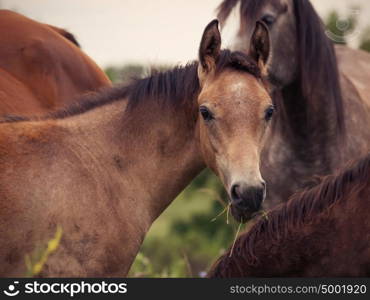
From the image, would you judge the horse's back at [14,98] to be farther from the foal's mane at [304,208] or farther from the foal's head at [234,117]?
the foal's mane at [304,208]

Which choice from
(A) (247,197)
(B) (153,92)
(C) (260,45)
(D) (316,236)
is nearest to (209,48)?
(C) (260,45)

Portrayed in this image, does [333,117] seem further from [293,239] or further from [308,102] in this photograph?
[293,239]

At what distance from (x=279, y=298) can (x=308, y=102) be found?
319 cm

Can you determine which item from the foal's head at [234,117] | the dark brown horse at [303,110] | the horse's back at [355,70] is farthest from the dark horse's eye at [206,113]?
the horse's back at [355,70]

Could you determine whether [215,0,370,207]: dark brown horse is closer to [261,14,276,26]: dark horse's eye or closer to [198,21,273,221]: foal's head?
[261,14,276,26]: dark horse's eye

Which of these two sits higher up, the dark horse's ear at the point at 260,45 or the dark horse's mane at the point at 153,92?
the dark horse's ear at the point at 260,45

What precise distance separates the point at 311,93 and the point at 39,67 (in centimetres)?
246

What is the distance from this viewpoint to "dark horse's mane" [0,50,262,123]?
4.80m

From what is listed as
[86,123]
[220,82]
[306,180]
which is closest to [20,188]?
[86,123]

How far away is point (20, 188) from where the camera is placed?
4348 mm

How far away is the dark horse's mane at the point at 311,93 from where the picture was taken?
6910 millimetres

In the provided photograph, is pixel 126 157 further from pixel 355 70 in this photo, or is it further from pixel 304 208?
pixel 355 70

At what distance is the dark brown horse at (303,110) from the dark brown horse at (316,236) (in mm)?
2610

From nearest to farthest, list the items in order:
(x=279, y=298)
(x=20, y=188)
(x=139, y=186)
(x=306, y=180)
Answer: (x=279, y=298), (x=20, y=188), (x=139, y=186), (x=306, y=180)
